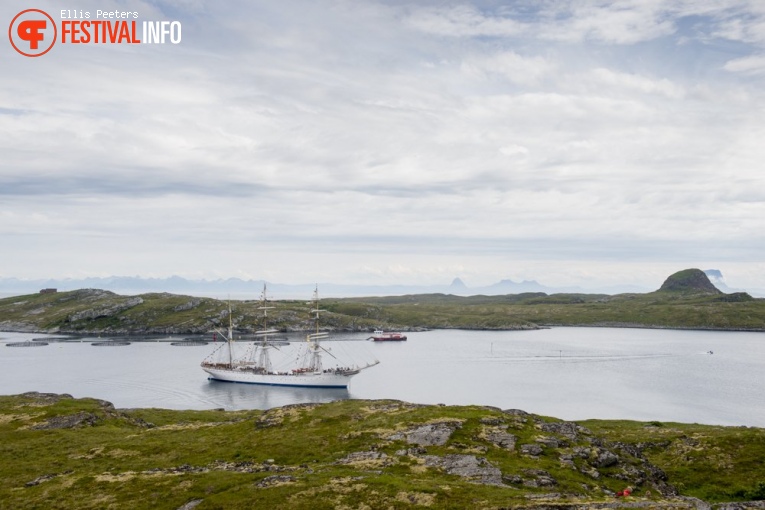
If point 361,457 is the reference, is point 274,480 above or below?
above

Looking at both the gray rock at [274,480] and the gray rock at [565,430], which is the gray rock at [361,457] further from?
the gray rock at [565,430]

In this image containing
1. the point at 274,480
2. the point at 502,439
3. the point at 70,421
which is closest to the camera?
the point at 274,480

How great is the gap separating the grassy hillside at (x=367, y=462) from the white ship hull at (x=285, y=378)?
366ft

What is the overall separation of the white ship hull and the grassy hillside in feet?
366

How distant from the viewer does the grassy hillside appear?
3834 centimetres

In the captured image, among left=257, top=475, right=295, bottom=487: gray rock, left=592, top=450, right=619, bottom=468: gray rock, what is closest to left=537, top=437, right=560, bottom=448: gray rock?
left=592, top=450, right=619, bottom=468: gray rock

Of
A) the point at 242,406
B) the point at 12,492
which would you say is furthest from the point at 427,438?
the point at 242,406

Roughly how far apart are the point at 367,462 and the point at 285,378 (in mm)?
148280

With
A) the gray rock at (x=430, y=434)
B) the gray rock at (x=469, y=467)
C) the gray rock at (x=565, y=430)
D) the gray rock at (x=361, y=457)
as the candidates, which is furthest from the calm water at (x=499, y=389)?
the gray rock at (x=361, y=457)

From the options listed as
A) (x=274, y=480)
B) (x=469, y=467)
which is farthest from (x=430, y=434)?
(x=274, y=480)

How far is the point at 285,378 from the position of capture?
616 ft

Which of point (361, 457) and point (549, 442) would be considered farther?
point (549, 442)

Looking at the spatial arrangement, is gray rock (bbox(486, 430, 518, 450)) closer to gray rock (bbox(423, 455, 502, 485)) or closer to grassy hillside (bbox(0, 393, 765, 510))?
grassy hillside (bbox(0, 393, 765, 510))

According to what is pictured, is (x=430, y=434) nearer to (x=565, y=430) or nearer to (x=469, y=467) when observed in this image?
(x=469, y=467)
